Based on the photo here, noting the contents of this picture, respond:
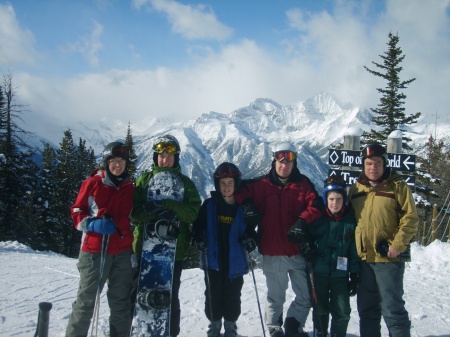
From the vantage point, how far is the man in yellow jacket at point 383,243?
377cm

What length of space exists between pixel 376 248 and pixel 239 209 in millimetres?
1665

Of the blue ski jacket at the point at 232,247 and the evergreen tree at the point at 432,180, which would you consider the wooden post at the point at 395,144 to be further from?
the evergreen tree at the point at 432,180

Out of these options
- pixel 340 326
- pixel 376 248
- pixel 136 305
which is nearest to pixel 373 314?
pixel 340 326

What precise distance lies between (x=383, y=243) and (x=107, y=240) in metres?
3.16

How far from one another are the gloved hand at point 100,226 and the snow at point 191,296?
169 cm

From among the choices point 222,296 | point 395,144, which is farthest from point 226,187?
point 395,144

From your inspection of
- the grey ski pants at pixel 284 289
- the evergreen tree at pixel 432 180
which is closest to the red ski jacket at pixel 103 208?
the grey ski pants at pixel 284 289

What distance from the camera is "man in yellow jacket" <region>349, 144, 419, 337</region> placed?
377 cm

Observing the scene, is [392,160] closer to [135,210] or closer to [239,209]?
[239,209]

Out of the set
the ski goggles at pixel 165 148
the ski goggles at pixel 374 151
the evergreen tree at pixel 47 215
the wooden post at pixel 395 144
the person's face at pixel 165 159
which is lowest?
the evergreen tree at pixel 47 215

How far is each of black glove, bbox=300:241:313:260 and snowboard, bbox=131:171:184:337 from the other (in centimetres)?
155

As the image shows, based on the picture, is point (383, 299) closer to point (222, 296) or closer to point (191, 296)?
point (222, 296)

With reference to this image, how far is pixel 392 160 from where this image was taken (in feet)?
25.7

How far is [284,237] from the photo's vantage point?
4.17 metres
